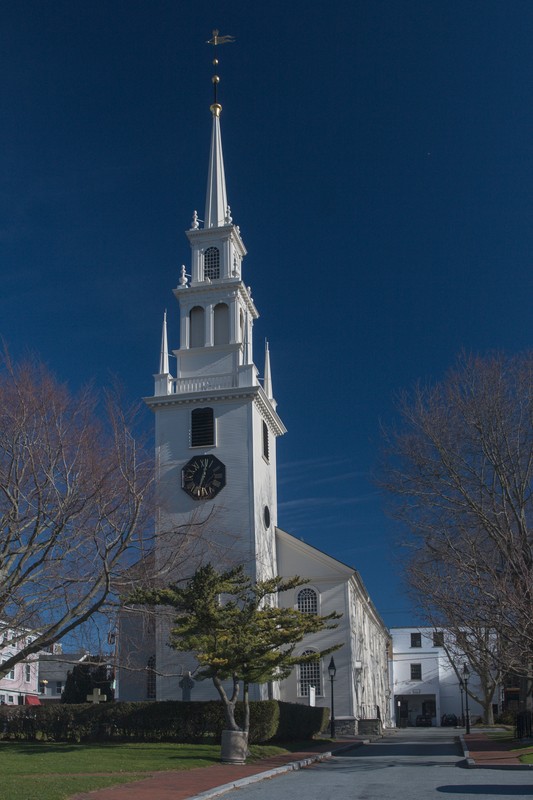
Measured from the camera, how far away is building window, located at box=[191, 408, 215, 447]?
41.2 metres

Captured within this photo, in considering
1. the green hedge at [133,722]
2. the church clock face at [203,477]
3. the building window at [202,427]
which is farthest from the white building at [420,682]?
the green hedge at [133,722]

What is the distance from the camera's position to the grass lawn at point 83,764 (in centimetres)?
1508

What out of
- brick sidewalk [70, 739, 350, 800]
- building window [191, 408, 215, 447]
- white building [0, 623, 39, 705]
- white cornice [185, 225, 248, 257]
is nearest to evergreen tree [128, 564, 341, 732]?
brick sidewalk [70, 739, 350, 800]

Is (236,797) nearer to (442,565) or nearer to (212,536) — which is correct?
(442,565)

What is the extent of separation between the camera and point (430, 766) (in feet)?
71.7

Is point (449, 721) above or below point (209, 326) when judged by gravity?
below

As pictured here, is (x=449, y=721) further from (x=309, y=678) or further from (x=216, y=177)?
(x=216, y=177)

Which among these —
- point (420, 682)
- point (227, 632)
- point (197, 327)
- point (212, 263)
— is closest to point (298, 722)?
point (227, 632)

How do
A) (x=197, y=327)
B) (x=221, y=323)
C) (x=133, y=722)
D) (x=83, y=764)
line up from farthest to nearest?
(x=197, y=327) → (x=221, y=323) → (x=133, y=722) → (x=83, y=764)

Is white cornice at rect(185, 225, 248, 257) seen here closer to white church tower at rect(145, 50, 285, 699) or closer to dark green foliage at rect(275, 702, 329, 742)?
white church tower at rect(145, 50, 285, 699)

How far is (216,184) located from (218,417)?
47.0 feet

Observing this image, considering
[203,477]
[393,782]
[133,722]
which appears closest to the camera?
[393,782]

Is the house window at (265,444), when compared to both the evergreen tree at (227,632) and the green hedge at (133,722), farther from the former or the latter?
the evergreen tree at (227,632)

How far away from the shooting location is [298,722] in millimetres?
33094
